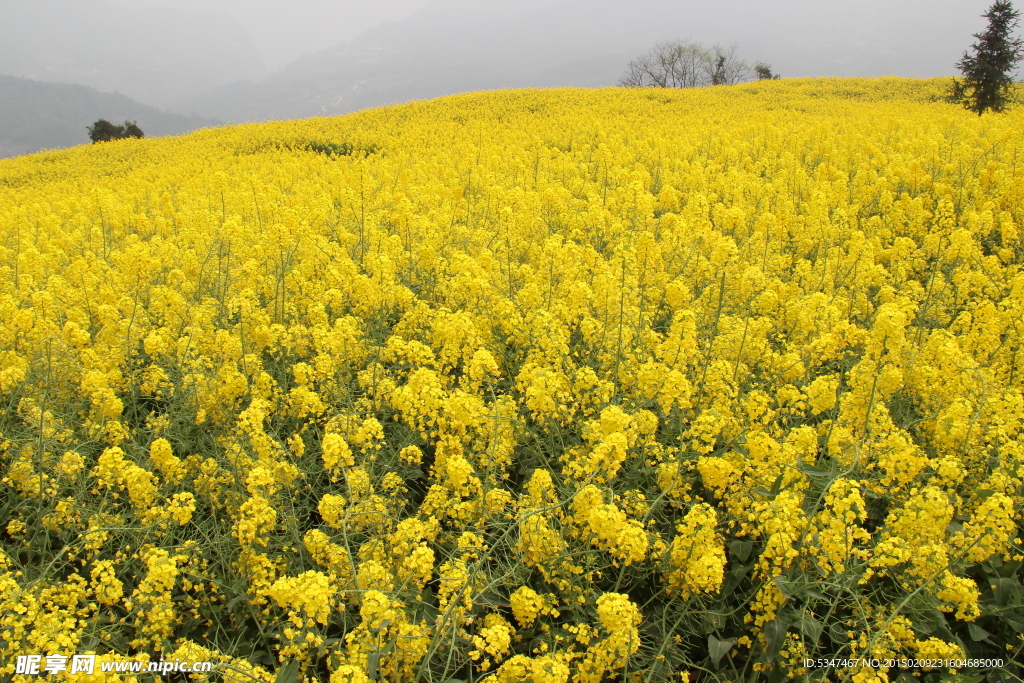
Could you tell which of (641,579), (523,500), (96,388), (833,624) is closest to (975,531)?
(833,624)

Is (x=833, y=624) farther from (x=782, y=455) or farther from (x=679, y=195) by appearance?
(x=679, y=195)

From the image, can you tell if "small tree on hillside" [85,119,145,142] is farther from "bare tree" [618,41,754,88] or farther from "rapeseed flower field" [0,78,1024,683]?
"bare tree" [618,41,754,88]

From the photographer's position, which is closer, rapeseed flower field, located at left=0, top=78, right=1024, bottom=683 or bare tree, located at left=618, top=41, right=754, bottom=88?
rapeseed flower field, located at left=0, top=78, right=1024, bottom=683

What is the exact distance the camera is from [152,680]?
92.6 inches

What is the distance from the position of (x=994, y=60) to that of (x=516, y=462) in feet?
78.1

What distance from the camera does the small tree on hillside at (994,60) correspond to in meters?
18.3

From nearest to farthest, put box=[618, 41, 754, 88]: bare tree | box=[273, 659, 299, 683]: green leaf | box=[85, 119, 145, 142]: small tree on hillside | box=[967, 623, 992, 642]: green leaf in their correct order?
box=[273, 659, 299, 683]: green leaf < box=[967, 623, 992, 642]: green leaf < box=[85, 119, 145, 142]: small tree on hillside < box=[618, 41, 754, 88]: bare tree

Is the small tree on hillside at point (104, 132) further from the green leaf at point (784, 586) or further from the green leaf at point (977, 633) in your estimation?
the green leaf at point (977, 633)

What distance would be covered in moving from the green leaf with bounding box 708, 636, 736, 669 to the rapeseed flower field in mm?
44

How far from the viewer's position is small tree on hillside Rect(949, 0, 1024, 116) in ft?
60.1

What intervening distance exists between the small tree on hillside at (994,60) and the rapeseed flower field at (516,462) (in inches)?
668

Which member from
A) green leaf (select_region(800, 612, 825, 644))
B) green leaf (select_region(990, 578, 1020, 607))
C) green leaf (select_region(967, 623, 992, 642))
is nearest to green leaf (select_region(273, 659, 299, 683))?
green leaf (select_region(800, 612, 825, 644))

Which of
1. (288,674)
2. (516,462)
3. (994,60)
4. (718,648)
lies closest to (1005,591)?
(718,648)

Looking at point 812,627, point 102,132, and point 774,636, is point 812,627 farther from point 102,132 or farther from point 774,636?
point 102,132
